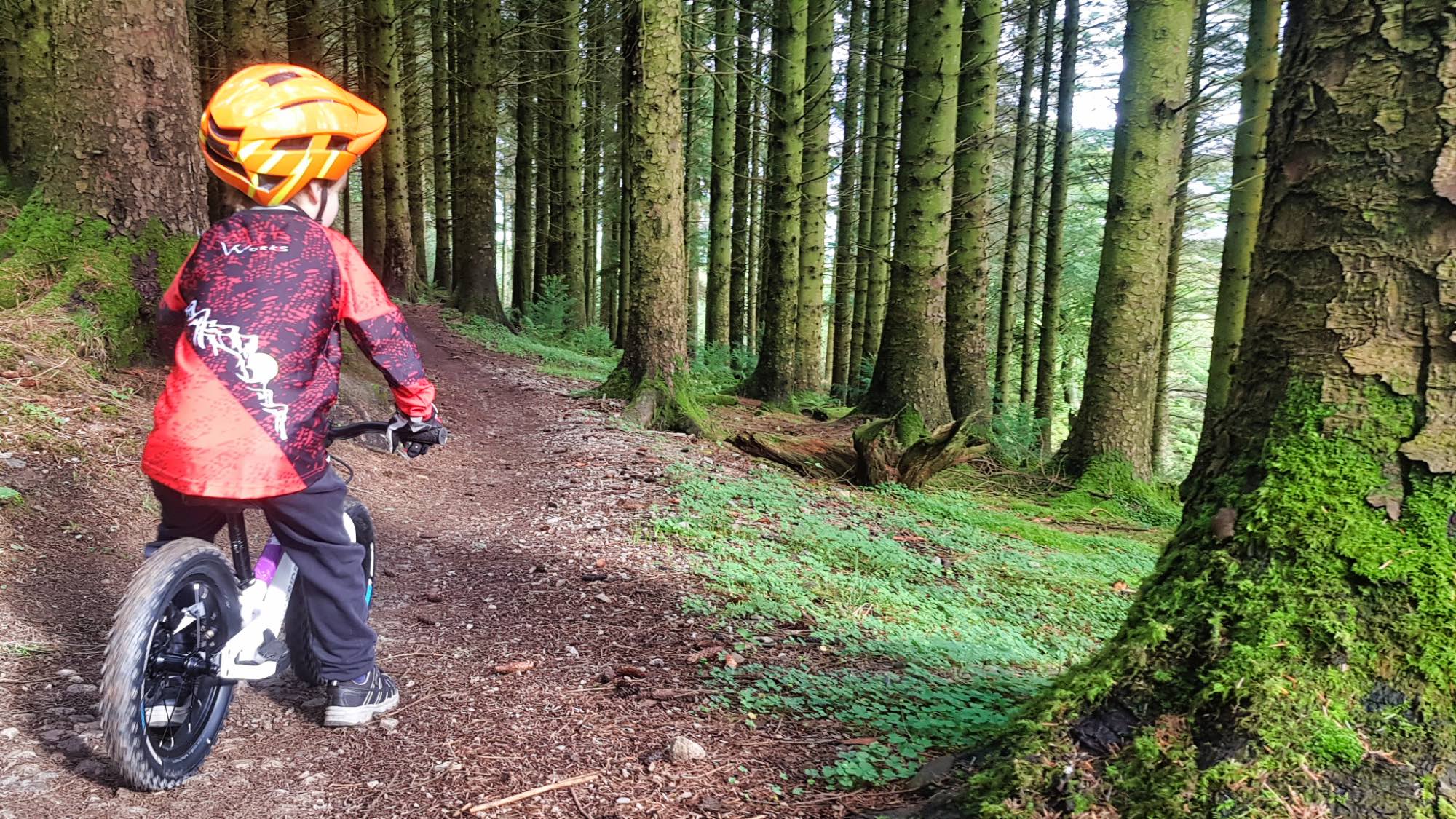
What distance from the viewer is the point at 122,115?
5.10 m

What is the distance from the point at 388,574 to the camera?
439cm

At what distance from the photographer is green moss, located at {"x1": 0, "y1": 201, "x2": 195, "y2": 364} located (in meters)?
4.93

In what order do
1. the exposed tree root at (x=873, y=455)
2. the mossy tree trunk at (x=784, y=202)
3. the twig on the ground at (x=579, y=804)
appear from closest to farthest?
the twig on the ground at (x=579, y=804) → the exposed tree root at (x=873, y=455) → the mossy tree trunk at (x=784, y=202)

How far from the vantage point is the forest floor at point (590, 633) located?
7.97ft

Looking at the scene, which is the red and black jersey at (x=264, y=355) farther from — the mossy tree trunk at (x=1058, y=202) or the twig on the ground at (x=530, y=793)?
the mossy tree trunk at (x=1058, y=202)

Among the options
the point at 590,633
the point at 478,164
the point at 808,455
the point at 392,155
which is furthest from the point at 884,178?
the point at 590,633

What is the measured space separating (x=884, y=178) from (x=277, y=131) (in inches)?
593

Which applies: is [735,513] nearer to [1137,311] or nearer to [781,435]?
[781,435]

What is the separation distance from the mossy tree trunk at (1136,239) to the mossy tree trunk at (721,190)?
814cm

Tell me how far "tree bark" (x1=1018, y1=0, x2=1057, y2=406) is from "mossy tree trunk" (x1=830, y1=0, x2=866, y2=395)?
12.0ft

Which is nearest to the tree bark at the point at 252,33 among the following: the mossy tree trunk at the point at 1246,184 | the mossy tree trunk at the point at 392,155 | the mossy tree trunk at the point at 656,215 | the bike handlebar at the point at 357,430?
the mossy tree trunk at the point at 656,215

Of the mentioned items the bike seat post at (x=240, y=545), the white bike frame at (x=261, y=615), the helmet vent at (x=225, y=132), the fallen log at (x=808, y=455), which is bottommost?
the fallen log at (x=808, y=455)

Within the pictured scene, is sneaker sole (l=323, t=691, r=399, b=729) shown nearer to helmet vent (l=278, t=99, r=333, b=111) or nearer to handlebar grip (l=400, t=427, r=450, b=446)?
handlebar grip (l=400, t=427, r=450, b=446)

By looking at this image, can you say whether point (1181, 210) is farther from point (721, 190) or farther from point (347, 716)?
point (347, 716)
